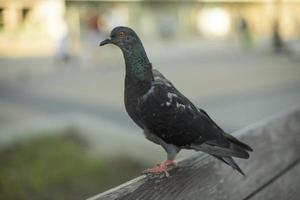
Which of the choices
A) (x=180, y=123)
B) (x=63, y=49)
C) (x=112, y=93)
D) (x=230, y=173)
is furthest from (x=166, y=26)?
(x=180, y=123)

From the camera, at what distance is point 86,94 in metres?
11.0

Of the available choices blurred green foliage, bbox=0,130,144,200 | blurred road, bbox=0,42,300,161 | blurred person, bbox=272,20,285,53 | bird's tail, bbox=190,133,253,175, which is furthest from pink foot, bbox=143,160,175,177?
blurred person, bbox=272,20,285,53

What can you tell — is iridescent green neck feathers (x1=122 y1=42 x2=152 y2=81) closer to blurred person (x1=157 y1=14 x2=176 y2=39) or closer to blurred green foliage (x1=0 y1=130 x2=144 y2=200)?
blurred green foliage (x1=0 y1=130 x2=144 y2=200)

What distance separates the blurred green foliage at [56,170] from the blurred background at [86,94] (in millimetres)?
10

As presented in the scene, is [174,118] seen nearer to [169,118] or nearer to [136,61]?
[169,118]

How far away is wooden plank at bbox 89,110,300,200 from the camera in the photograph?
1.70 m

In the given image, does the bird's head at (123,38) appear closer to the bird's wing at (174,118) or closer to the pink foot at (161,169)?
the bird's wing at (174,118)

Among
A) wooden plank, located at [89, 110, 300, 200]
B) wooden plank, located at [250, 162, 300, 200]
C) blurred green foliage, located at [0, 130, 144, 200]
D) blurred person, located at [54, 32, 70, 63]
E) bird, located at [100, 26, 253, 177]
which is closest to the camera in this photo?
wooden plank, located at [89, 110, 300, 200]

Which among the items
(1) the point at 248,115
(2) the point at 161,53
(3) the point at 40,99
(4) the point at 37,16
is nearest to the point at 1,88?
(3) the point at 40,99

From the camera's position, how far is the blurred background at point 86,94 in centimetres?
533

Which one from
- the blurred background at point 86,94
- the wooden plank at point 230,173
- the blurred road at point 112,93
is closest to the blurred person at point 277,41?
the blurred background at point 86,94

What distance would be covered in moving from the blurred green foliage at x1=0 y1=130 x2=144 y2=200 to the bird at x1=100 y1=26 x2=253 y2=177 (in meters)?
3.10

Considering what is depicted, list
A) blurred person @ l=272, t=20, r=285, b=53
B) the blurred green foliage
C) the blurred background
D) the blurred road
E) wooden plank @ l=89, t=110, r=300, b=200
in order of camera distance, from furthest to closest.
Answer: blurred person @ l=272, t=20, r=285, b=53 → the blurred road → the blurred background → the blurred green foliage → wooden plank @ l=89, t=110, r=300, b=200

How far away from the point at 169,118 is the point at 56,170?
11.8ft
